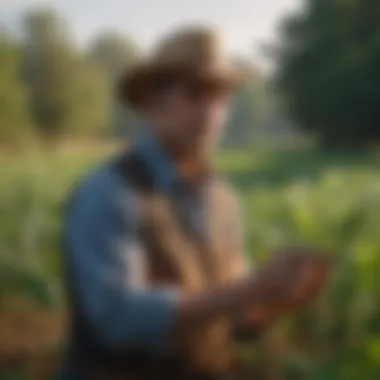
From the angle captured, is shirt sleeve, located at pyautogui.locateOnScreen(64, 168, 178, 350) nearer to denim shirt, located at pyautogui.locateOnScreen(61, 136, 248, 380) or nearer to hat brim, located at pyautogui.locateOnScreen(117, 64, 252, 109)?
denim shirt, located at pyautogui.locateOnScreen(61, 136, 248, 380)

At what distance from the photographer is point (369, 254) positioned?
983 mm

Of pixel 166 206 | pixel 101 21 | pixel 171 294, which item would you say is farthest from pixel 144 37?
pixel 171 294

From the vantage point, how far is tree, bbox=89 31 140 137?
92 cm

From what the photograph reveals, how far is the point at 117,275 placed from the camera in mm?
864

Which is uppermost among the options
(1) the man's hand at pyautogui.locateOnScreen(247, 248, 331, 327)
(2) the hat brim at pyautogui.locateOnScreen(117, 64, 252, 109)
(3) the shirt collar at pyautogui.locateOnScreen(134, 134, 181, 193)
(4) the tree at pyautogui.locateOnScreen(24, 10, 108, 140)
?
(4) the tree at pyautogui.locateOnScreen(24, 10, 108, 140)

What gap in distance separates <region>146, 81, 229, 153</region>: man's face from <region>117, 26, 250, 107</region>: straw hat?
12 mm

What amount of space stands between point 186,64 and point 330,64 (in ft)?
0.70

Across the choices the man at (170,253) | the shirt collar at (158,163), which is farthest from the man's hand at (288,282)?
the shirt collar at (158,163)

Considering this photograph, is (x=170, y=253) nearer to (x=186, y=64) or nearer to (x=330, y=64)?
(x=186, y=64)

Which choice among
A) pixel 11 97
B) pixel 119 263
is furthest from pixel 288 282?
pixel 11 97

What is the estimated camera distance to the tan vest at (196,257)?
2.93ft

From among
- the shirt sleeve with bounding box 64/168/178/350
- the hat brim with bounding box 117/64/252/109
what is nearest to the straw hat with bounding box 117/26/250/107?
the hat brim with bounding box 117/64/252/109

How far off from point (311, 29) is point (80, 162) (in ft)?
1.07

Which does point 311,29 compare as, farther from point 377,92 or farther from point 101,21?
point 101,21
